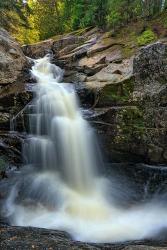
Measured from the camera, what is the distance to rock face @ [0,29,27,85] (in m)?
15.7

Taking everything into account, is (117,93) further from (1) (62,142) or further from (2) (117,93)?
(1) (62,142)

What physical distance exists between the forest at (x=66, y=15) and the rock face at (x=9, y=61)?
24.3ft

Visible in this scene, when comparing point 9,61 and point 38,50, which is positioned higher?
point 38,50

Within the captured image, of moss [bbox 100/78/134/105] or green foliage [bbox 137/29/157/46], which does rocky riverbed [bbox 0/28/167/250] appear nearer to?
moss [bbox 100/78/134/105]

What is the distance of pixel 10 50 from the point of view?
17406 millimetres

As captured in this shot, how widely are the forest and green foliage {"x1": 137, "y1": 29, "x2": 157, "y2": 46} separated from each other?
353 centimetres

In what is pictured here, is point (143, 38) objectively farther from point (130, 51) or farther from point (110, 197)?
point (110, 197)

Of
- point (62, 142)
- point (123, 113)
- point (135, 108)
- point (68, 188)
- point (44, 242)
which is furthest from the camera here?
point (135, 108)

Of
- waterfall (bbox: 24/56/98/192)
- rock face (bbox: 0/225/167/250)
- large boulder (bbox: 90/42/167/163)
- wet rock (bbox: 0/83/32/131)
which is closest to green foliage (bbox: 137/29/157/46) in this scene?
large boulder (bbox: 90/42/167/163)

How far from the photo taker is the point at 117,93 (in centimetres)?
1254

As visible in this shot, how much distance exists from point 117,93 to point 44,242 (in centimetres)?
728

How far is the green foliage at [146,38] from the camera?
18.4 meters

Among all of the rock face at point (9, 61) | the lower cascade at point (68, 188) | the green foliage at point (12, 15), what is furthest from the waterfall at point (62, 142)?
the green foliage at point (12, 15)

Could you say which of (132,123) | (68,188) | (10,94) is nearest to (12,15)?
(10,94)
